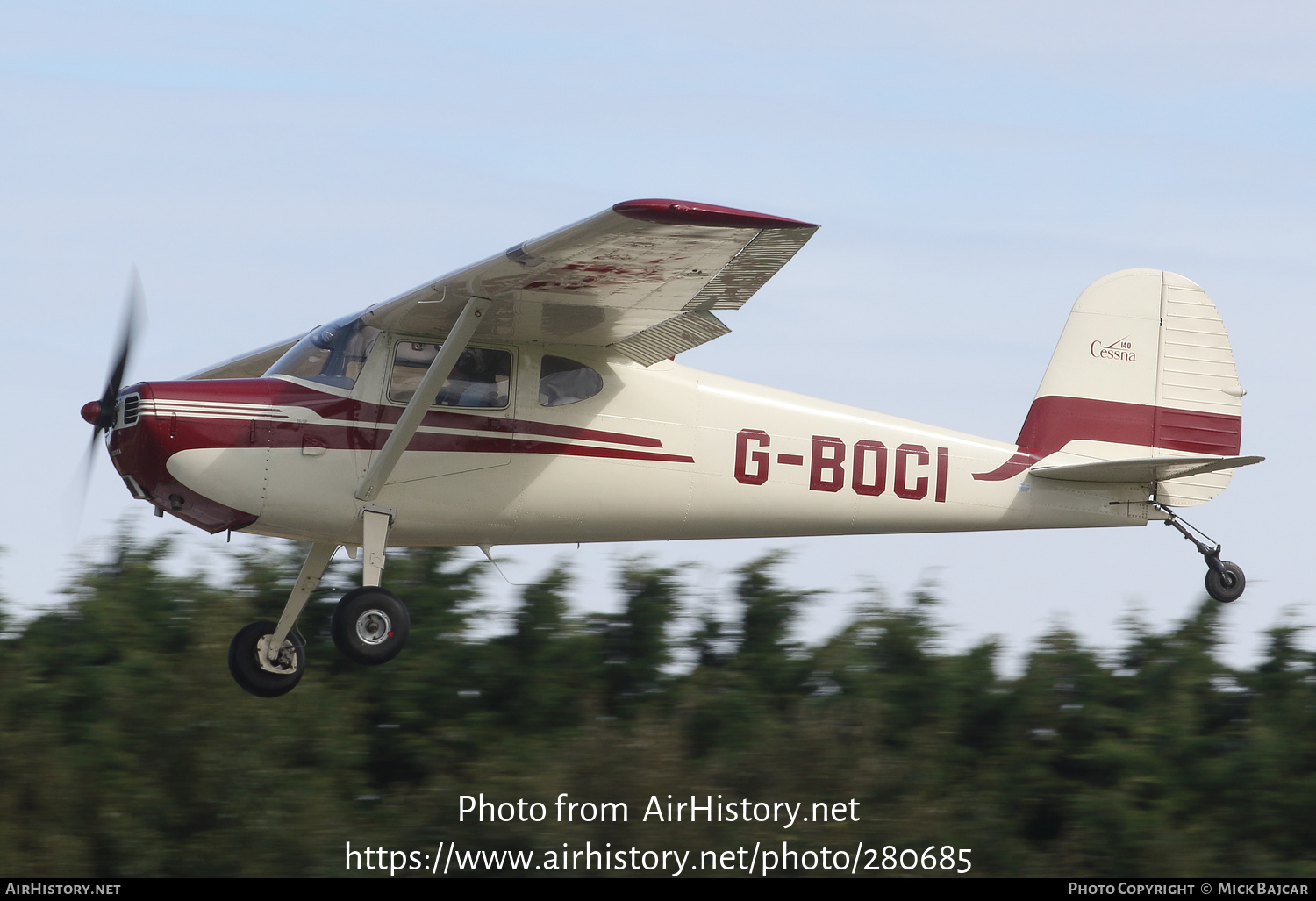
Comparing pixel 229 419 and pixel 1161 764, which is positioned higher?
pixel 229 419

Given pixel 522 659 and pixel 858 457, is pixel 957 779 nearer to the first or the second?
pixel 522 659

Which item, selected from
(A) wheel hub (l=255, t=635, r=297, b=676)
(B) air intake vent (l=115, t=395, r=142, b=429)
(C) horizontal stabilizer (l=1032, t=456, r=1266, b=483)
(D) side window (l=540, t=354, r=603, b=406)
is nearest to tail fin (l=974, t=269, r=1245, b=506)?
(C) horizontal stabilizer (l=1032, t=456, r=1266, b=483)

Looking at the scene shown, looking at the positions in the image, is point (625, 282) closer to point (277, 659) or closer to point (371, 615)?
point (371, 615)

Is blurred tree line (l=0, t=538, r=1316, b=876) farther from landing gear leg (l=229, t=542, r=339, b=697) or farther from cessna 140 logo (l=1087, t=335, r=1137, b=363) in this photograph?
cessna 140 logo (l=1087, t=335, r=1137, b=363)

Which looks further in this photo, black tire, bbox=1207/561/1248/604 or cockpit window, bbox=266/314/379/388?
black tire, bbox=1207/561/1248/604

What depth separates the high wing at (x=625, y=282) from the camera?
7.72m

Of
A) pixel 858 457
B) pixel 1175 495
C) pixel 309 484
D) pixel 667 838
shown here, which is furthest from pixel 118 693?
pixel 1175 495

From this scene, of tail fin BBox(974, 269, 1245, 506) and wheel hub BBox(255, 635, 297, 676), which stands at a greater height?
tail fin BBox(974, 269, 1245, 506)

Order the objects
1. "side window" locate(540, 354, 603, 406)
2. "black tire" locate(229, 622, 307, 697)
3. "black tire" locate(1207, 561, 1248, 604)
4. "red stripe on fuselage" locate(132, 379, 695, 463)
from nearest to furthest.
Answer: "red stripe on fuselage" locate(132, 379, 695, 463) → "side window" locate(540, 354, 603, 406) → "black tire" locate(229, 622, 307, 697) → "black tire" locate(1207, 561, 1248, 604)

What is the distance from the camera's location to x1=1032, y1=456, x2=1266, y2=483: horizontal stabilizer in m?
10.3

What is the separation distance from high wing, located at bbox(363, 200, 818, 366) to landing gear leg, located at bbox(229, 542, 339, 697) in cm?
188

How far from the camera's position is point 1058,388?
11.6m

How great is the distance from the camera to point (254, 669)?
9836 millimetres
